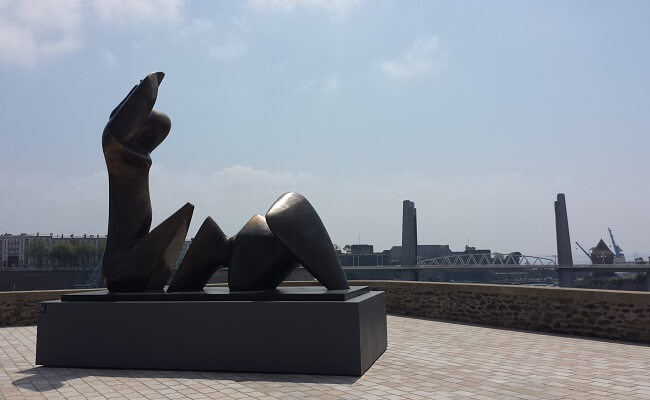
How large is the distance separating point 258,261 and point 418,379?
324cm

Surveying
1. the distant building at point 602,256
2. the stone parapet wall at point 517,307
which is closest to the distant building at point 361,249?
the distant building at point 602,256

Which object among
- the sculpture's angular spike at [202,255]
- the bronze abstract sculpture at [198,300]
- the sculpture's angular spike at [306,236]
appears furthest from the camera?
the sculpture's angular spike at [202,255]

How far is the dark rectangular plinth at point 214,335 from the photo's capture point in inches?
291

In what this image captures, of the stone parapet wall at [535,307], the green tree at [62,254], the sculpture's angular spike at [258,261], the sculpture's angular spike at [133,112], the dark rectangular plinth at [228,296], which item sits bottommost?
the stone parapet wall at [535,307]

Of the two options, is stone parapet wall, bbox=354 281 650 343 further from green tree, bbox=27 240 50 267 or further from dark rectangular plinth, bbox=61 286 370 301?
green tree, bbox=27 240 50 267

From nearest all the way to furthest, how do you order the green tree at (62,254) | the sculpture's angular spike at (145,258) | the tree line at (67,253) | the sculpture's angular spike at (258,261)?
the sculpture's angular spike at (258,261) < the sculpture's angular spike at (145,258) < the green tree at (62,254) < the tree line at (67,253)

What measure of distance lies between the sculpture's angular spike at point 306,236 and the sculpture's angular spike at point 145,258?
1.87 m

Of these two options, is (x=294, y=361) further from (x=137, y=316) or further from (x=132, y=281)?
(x=132, y=281)

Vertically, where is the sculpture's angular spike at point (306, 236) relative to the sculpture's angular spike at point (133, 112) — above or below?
below

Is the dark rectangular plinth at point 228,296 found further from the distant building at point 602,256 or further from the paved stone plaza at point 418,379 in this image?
the distant building at point 602,256

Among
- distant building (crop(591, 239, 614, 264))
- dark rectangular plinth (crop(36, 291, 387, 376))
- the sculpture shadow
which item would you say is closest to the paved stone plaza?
the sculpture shadow

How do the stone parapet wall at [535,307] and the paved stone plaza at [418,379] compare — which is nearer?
the paved stone plaza at [418,379]

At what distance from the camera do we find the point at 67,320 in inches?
330

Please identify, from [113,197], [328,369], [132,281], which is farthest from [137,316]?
[328,369]
